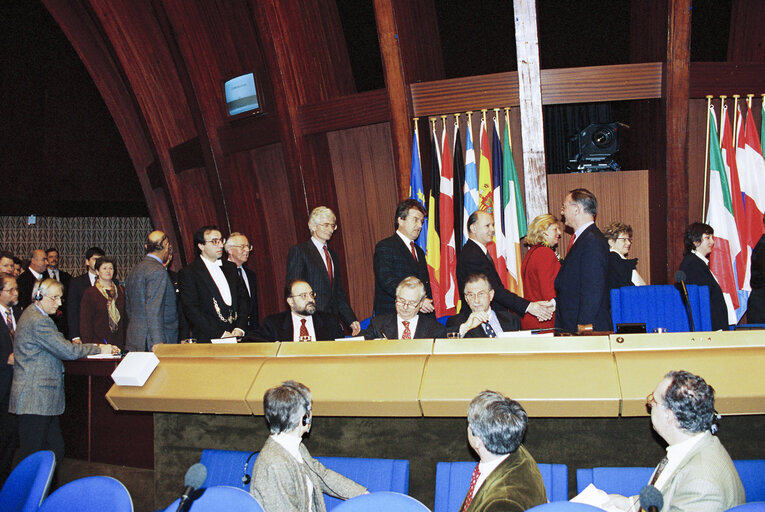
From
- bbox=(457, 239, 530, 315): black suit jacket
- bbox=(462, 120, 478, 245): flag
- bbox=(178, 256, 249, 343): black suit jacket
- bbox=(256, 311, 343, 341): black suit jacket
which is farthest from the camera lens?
bbox=(462, 120, 478, 245): flag

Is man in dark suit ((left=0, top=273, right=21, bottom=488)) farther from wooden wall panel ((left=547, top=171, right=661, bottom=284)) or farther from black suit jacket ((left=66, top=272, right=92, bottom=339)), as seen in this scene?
wooden wall panel ((left=547, top=171, right=661, bottom=284))

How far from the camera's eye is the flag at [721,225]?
6.02 m

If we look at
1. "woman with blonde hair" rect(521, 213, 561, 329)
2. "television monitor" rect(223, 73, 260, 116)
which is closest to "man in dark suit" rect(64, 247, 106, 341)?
"television monitor" rect(223, 73, 260, 116)

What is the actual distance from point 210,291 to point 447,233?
2.57 meters

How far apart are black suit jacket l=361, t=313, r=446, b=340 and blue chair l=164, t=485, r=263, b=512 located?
1.92 m

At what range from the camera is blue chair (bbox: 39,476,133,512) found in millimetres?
2061

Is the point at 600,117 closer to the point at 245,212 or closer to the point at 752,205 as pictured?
the point at 752,205

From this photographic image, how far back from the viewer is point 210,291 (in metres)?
4.95

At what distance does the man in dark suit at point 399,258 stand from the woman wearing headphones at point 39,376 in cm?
201

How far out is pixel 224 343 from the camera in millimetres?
3469

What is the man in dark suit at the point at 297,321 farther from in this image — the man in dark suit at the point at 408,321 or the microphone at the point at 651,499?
the microphone at the point at 651,499

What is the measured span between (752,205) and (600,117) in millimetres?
2720

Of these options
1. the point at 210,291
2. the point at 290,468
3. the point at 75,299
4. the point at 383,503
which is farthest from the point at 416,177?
the point at 383,503

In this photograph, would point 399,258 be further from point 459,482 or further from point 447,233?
point 459,482
